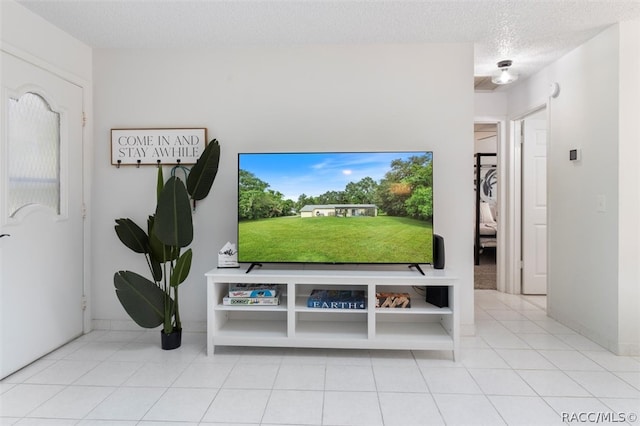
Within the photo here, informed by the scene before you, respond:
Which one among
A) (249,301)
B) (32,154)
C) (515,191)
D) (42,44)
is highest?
(42,44)

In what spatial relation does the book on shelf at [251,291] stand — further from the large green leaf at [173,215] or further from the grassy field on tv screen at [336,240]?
the large green leaf at [173,215]

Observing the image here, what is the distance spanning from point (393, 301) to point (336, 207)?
0.81 meters

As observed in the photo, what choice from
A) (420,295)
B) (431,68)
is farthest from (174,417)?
(431,68)

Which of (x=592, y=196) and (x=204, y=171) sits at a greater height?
(x=204, y=171)

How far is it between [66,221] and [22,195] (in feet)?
1.47

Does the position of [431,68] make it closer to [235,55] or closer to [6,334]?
[235,55]

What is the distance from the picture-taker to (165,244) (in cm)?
280

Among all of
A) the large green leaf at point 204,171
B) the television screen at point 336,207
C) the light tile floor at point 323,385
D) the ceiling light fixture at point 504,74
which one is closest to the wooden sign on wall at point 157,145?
the large green leaf at point 204,171

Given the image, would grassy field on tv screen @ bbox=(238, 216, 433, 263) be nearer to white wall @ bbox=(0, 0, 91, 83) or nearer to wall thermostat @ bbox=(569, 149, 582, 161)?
wall thermostat @ bbox=(569, 149, 582, 161)

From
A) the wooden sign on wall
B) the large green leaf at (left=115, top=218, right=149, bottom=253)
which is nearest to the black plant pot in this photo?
the large green leaf at (left=115, top=218, right=149, bottom=253)

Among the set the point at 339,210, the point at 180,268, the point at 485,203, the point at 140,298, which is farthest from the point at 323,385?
the point at 485,203

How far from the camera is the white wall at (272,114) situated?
3.21 m

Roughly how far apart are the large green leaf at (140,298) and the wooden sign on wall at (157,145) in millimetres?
1021

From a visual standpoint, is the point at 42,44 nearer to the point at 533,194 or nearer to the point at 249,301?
the point at 249,301
